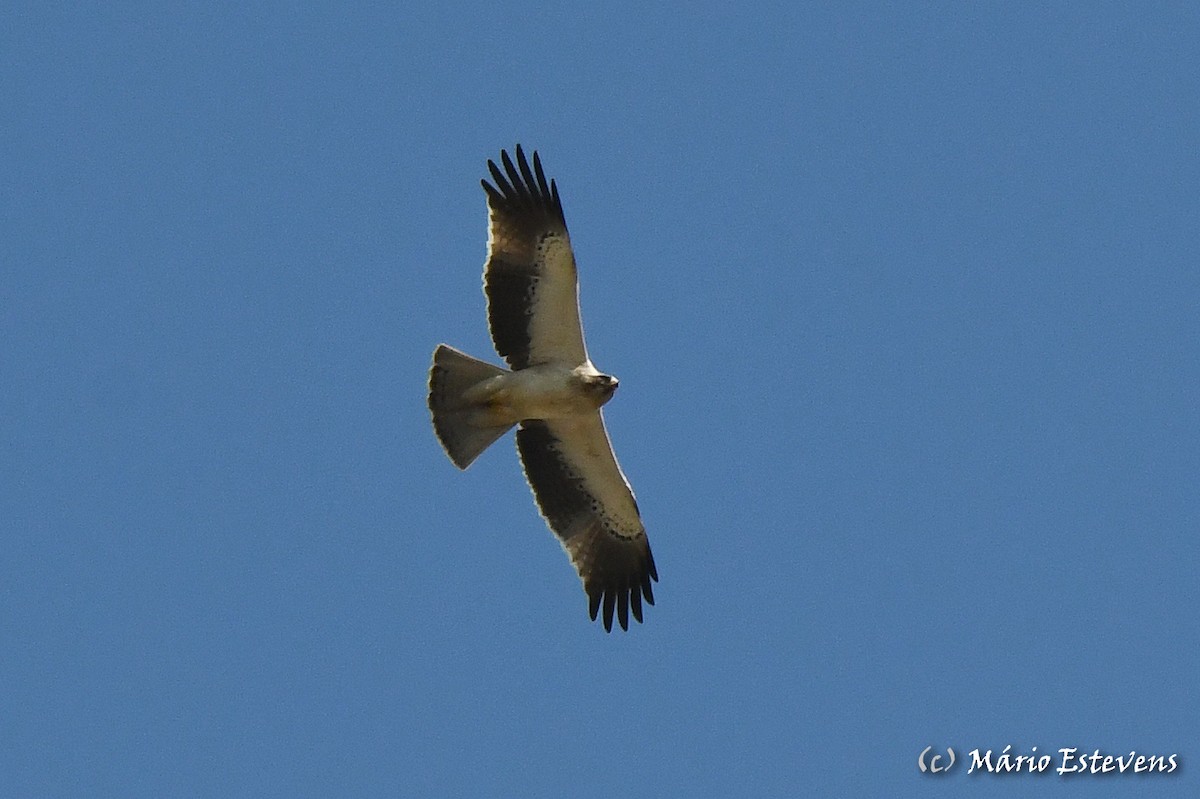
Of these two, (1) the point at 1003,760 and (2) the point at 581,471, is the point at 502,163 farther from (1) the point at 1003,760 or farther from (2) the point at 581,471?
(1) the point at 1003,760

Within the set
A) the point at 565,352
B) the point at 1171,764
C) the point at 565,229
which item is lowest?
the point at 1171,764

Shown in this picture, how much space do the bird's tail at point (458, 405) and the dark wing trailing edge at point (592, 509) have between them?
563mm

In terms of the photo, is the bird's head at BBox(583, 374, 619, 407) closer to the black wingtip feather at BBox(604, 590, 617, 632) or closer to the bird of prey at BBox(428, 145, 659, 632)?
the bird of prey at BBox(428, 145, 659, 632)

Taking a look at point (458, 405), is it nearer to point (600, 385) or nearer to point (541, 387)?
point (541, 387)

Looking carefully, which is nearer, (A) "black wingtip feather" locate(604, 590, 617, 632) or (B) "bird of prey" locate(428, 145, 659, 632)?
(B) "bird of prey" locate(428, 145, 659, 632)

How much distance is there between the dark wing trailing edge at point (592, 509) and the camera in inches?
505

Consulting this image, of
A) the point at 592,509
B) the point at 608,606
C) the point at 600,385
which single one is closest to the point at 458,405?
the point at 600,385

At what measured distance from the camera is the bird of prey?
484 inches

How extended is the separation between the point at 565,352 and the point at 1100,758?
4.85 m

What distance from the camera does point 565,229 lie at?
41.1 ft

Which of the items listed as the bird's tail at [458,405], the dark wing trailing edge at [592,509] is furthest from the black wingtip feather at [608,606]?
the bird's tail at [458,405]

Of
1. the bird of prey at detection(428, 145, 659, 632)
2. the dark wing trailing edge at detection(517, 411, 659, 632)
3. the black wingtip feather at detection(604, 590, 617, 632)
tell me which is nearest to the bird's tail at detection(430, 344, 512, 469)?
the bird of prey at detection(428, 145, 659, 632)

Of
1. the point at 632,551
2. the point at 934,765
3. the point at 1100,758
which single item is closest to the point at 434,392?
the point at 632,551

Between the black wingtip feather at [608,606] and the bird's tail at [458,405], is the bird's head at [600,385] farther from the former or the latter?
the black wingtip feather at [608,606]
